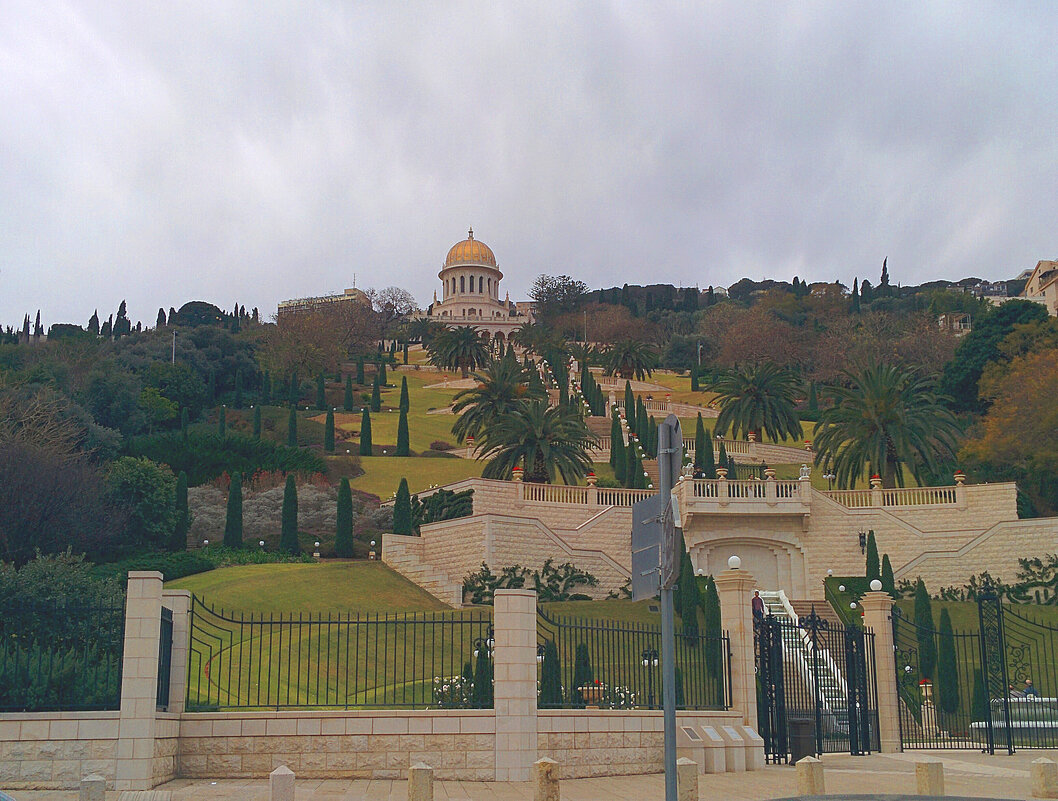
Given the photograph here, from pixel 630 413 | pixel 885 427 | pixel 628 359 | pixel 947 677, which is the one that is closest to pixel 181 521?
pixel 630 413

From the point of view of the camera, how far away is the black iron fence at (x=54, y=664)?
15.4 meters

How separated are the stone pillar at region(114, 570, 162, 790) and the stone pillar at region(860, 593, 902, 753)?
14.6m

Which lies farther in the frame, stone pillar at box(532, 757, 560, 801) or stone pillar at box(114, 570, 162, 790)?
stone pillar at box(114, 570, 162, 790)

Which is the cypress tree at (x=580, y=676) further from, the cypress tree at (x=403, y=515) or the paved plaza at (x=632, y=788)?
the cypress tree at (x=403, y=515)

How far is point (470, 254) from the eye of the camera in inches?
5984

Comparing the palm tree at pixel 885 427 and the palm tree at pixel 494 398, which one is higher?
the palm tree at pixel 494 398

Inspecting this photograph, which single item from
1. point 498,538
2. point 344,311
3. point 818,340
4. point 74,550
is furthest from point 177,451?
point 818,340

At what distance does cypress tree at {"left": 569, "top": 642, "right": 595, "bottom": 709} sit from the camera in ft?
58.2

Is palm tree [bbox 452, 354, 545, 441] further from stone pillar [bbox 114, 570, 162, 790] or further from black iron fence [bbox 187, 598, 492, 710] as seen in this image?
stone pillar [bbox 114, 570, 162, 790]

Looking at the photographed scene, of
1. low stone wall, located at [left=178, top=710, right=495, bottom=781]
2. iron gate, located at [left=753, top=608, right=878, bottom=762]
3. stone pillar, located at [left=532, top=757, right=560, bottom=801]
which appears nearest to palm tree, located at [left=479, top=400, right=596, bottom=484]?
iron gate, located at [left=753, top=608, right=878, bottom=762]

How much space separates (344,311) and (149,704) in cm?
9952

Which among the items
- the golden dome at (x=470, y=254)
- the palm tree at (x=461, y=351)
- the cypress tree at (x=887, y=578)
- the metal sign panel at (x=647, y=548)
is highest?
the golden dome at (x=470, y=254)

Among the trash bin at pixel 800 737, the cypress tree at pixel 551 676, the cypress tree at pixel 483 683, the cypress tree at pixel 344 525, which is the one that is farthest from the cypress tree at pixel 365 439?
the trash bin at pixel 800 737

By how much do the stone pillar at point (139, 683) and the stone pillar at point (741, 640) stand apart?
9.55 meters
